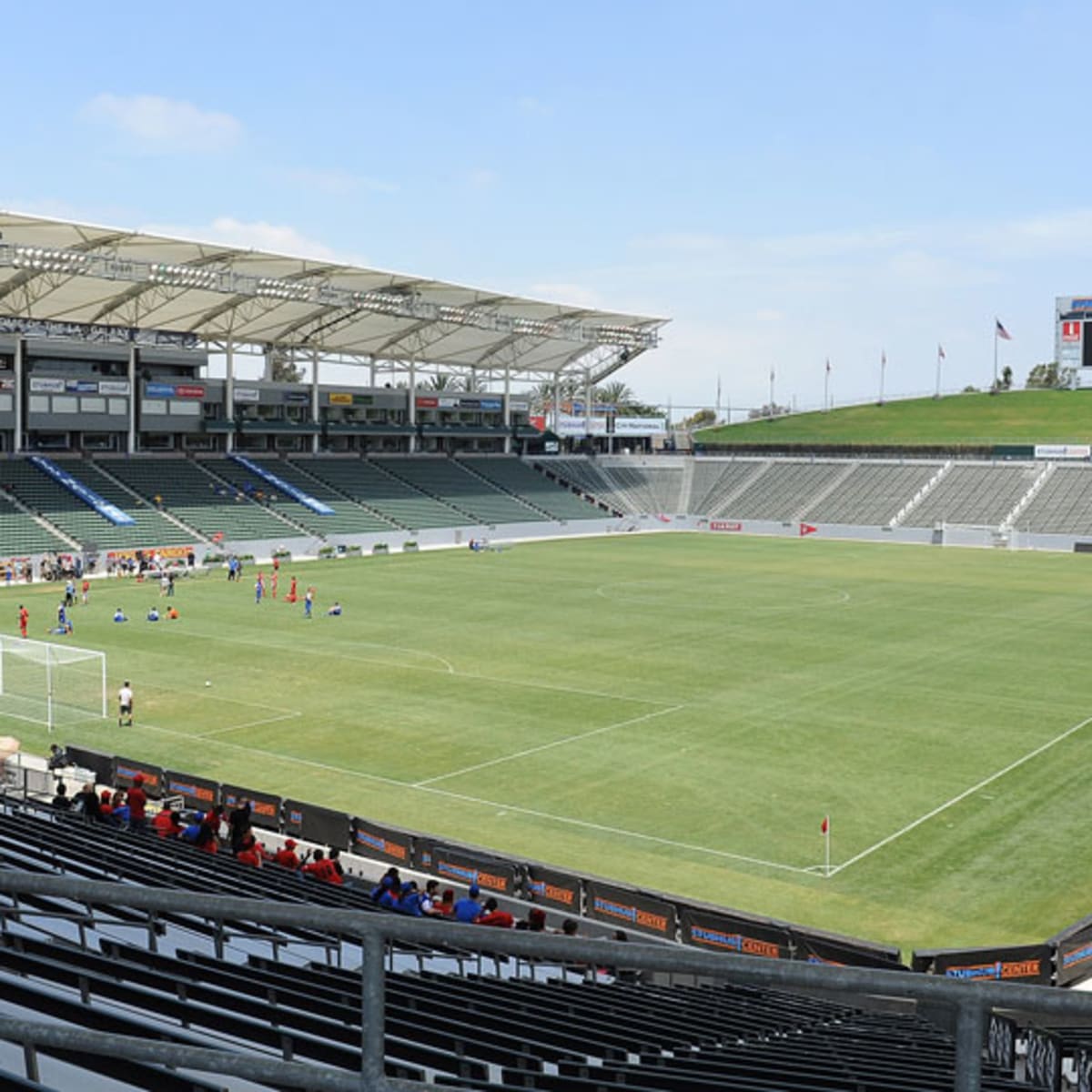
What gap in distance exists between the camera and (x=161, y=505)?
74438 millimetres

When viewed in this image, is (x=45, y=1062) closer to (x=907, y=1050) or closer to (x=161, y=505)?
(x=907, y=1050)

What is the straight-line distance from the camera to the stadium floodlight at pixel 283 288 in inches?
2768

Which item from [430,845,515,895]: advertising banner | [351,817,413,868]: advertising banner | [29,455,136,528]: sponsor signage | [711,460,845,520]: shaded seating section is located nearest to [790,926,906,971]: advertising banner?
[430,845,515,895]: advertising banner

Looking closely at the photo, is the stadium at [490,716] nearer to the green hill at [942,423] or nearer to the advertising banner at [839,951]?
the advertising banner at [839,951]

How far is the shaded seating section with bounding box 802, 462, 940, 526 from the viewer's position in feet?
327

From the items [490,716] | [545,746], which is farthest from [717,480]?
[545,746]

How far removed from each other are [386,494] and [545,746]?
61.5 m

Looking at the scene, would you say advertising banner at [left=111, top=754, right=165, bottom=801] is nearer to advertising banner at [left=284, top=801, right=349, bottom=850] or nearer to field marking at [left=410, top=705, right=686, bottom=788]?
advertising banner at [left=284, top=801, right=349, bottom=850]

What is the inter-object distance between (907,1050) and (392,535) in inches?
2911

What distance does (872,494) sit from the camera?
340 ft

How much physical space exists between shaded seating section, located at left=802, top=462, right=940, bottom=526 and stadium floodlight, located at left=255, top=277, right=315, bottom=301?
157 feet

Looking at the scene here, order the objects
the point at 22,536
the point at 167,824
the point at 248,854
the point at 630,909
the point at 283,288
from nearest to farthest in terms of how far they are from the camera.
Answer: the point at 248,854, the point at 167,824, the point at 630,909, the point at 22,536, the point at 283,288

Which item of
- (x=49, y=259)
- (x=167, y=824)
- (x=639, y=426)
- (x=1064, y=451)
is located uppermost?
(x=49, y=259)

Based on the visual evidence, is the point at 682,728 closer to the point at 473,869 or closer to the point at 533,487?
the point at 473,869
